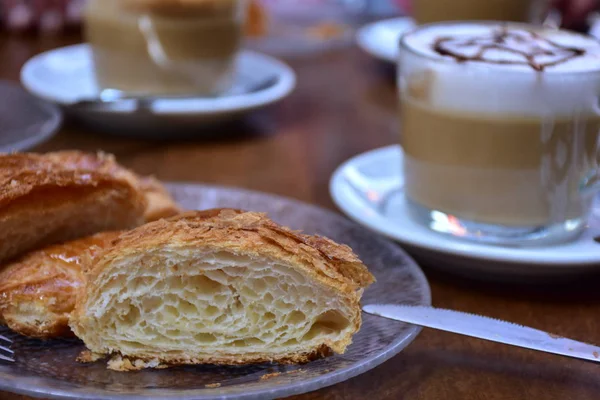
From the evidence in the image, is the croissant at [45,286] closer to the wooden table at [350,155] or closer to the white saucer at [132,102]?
the wooden table at [350,155]

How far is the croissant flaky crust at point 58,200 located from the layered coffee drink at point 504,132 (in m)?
0.52

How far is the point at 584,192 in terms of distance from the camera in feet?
4.29

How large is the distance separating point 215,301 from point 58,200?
0.31 m

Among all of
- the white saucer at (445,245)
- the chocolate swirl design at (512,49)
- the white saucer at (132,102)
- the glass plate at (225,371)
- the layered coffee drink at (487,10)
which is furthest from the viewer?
the layered coffee drink at (487,10)

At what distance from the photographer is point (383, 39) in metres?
2.78

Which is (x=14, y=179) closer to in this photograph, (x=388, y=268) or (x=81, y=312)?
(x=81, y=312)

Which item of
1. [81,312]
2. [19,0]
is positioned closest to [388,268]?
[81,312]

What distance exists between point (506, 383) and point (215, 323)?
0.39 metres

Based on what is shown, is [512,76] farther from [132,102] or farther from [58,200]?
[132,102]

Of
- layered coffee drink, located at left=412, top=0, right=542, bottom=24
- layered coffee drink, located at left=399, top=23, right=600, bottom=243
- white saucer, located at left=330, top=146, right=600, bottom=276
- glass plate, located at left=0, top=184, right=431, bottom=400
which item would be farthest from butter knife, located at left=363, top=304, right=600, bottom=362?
layered coffee drink, located at left=412, top=0, right=542, bottom=24

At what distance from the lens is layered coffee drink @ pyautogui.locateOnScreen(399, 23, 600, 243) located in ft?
4.03

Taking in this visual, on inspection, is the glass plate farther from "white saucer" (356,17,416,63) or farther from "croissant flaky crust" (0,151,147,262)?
"white saucer" (356,17,416,63)

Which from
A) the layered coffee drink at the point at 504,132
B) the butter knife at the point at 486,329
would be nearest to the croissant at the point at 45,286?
the butter knife at the point at 486,329

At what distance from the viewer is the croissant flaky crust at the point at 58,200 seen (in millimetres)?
1034
